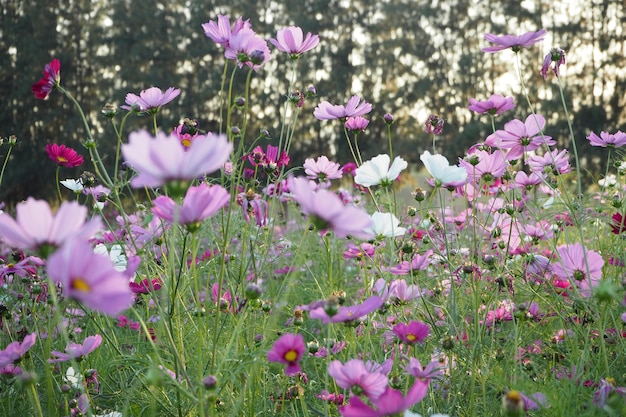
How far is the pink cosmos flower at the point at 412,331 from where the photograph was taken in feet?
2.61

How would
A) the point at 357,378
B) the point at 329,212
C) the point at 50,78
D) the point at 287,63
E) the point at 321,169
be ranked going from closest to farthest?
the point at 329,212
the point at 357,378
the point at 50,78
the point at 321,169
the point at 287,63

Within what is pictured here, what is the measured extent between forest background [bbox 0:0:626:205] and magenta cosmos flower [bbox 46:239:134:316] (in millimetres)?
10519

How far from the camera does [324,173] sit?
128 cm

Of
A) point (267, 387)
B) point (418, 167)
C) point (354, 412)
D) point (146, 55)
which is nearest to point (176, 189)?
point (354, 412)

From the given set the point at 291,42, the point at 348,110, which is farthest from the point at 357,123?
the point at 291,42

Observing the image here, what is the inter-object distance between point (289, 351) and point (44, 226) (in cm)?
30

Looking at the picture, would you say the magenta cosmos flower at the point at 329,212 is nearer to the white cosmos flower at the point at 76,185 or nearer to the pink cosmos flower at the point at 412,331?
the pink cosmos flower at the point at 412,331

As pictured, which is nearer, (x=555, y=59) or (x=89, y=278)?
(x=89, y=278)

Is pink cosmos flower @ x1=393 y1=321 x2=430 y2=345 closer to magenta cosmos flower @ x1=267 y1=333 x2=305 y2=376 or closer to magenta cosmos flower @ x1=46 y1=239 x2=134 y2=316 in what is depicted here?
magenta cosmos flower @ x1=267 y1=333 x2=305 y2=376

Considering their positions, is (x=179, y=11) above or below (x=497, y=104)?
above

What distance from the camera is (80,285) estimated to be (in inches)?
17.5

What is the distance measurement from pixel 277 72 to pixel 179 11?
264 centimetres

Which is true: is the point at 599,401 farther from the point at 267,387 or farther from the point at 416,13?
the point at 416,13

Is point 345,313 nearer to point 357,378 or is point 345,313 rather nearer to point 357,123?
point 357,378
